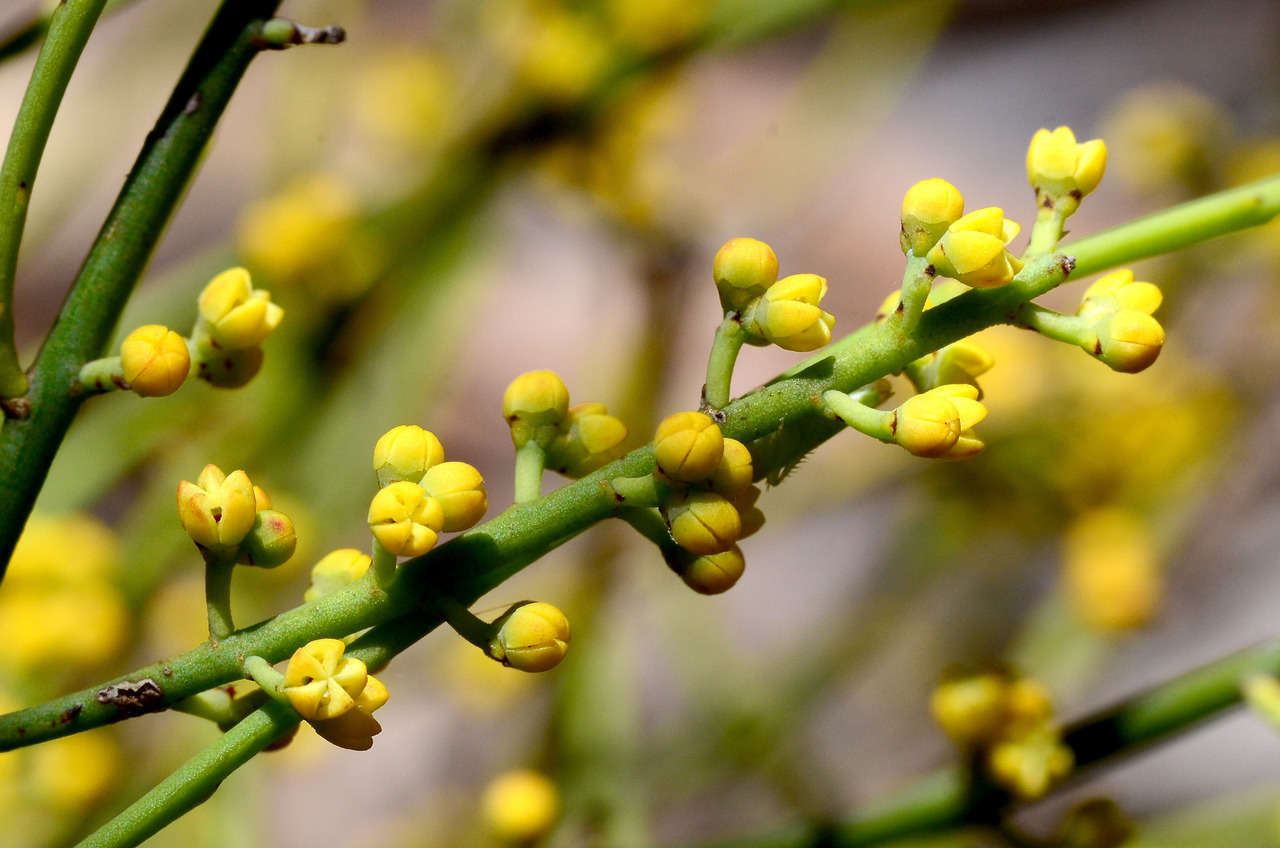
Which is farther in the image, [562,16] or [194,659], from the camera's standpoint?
[562,16]

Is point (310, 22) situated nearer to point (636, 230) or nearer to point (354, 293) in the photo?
point (354, 293)

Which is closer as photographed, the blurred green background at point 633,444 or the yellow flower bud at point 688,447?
the yellow flower bud at point 688,447

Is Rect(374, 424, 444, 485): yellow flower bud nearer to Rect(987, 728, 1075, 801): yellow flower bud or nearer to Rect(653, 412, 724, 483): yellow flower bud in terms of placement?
Rect(653, 412, 724, 483): yellow flower bud

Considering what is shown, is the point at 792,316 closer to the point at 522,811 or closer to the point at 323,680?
the point at 323,680

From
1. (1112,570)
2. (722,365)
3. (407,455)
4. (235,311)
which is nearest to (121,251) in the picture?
(235,311)

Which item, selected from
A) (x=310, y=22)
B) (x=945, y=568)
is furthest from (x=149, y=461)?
(x=945, y=568)

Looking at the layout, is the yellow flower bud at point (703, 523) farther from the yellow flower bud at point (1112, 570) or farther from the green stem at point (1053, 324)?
the yellow flower bud at point (1112, 570)

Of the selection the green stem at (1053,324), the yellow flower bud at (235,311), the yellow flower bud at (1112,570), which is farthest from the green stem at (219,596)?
the yellow flower bud at (1112,570)

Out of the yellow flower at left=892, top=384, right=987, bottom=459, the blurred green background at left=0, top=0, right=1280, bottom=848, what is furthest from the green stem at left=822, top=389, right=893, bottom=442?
the blurred green background at left=0, top=0, right=1280, bottom=848
